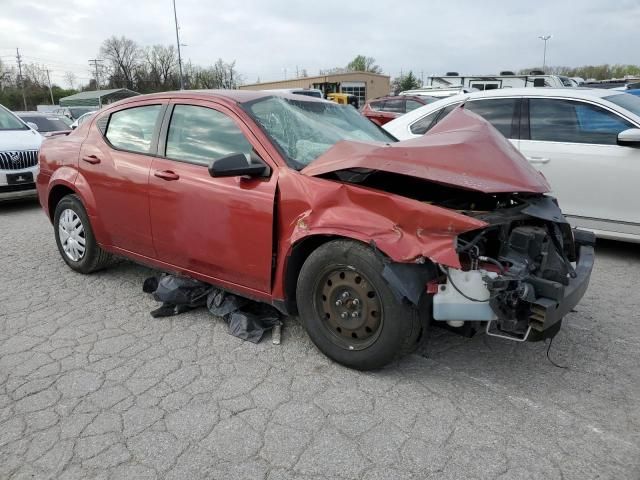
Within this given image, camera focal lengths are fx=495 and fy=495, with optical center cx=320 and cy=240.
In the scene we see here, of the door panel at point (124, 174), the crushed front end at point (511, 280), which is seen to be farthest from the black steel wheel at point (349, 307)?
the door panel at point (124, 174)

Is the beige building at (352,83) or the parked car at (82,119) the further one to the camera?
the beige building at (352,83)

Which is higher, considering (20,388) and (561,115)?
(561,115)

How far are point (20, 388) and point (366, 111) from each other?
14215mm

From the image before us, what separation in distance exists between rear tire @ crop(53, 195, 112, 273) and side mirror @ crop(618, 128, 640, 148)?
4.99 meters

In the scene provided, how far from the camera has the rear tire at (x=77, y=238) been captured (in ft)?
14.7

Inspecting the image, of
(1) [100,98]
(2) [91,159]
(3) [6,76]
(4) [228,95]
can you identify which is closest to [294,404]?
(4) [228,95]

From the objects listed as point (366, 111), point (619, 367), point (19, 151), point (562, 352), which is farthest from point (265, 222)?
point (366, 111)

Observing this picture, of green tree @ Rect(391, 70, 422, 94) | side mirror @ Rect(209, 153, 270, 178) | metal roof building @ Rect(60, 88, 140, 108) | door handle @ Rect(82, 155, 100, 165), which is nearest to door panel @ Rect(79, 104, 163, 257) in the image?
door handle @ Rect(82, 155, 100, 165)

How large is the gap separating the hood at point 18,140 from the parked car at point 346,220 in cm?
488

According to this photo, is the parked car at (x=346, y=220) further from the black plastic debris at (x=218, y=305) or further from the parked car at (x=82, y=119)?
the parked car at (x=82, y=119)

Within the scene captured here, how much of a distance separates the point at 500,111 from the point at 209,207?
3.89 metres

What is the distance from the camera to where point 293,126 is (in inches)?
138

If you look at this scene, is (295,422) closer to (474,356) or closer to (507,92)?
(474,356)

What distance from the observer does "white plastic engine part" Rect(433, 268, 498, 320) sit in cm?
260
